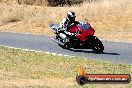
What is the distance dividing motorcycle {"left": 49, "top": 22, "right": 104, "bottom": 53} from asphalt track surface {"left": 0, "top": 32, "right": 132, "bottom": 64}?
0.26 metres

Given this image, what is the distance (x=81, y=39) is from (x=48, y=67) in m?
5.02

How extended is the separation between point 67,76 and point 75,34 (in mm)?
6544

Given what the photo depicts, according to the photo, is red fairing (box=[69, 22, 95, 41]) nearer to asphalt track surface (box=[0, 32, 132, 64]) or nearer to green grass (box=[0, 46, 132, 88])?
asphalt track surface (box=[0, 32, 132, 64])

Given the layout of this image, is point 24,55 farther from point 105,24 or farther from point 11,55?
point 105,24

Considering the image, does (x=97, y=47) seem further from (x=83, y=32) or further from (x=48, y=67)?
(x=48, y=67)

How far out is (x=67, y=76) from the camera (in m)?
12.5

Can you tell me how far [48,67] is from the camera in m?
14.1

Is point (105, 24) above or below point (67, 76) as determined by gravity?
below

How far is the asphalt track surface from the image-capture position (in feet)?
56.0

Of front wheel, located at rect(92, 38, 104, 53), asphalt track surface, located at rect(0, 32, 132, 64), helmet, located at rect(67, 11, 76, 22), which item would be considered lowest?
asphalt track surface, located at rect(0, 32, 132, 64)

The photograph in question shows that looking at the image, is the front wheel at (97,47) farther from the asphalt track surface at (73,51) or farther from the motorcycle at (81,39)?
the asphalt track surface at (73,51)

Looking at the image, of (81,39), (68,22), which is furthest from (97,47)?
(68,22)

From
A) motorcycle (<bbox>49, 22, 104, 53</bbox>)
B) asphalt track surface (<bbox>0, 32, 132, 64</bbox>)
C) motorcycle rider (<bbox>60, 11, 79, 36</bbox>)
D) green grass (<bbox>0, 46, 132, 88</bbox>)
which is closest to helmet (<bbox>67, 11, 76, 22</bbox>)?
motorcycle rider (<bbox>60, 11, 79, 36</bbox>)

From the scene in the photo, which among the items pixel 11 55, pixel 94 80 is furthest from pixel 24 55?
pixel 94 80
